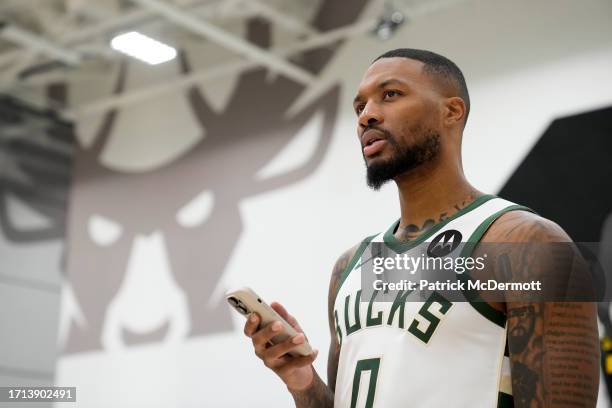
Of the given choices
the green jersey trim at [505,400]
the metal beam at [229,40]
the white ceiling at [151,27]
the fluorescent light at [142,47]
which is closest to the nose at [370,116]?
the green jersey trim at [505,400]

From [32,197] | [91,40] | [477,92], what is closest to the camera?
[477,92]

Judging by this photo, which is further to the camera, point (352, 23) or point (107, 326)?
point (107, 326)

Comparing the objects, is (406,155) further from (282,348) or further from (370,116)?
(282,348)

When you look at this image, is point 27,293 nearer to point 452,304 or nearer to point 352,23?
point 352,23

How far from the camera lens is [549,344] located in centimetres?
152

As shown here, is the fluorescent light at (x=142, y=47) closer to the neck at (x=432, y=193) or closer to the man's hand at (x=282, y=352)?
the neck at (x=432, y=193)

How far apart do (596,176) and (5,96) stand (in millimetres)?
5076

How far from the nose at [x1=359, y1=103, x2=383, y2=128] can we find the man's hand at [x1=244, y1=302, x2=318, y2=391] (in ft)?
1.61

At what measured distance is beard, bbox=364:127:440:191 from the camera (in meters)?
1.88

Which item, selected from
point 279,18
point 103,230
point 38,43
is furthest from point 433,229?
point 103,230

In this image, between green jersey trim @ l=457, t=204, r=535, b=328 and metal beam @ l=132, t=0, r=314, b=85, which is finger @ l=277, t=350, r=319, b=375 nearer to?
green jersey trim @ l=457, t=204, r=535, b=328

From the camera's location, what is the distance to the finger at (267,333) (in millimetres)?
1663

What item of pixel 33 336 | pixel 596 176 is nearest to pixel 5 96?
pixel 33 336

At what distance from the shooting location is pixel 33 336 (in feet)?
21.9
